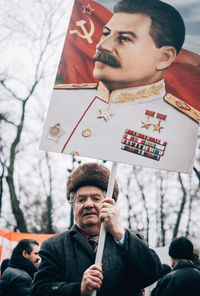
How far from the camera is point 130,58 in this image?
341 centimetres

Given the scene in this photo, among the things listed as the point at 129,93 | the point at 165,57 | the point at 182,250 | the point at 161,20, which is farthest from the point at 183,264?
the point at 161,20

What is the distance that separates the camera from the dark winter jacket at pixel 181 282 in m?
4.50

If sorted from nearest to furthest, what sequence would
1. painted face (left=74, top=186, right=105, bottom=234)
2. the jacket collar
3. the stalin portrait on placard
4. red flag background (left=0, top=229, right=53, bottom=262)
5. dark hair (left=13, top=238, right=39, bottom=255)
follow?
painted face (left=74, top=186, right=105, bottom=234) → the stalin portrait on placard → the jacket collar → dark hair (left=13, top=238, right=39, bottom=255) → red flag background (left=0, top=229, right=53, bottom=262)

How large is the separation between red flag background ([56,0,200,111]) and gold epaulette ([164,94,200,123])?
4cm

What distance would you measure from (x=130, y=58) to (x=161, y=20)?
38cm

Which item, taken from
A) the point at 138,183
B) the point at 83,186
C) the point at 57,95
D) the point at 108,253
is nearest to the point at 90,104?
the point at 57,95

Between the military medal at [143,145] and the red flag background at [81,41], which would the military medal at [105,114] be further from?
the red flag background at [81,41]

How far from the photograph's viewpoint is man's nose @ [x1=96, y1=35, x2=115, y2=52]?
3.45m

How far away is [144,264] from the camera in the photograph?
2.79 m

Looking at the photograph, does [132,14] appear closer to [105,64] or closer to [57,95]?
[105,64]

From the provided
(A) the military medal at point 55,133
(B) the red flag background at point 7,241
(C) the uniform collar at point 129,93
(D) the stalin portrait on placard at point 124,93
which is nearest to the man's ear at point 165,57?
(D) the stalin portrait on placard at point 124,93

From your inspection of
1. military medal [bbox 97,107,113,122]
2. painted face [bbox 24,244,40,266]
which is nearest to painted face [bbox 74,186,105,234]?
military medal [bbox 97,107,113,122]

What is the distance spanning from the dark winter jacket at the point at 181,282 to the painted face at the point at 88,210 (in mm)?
1879

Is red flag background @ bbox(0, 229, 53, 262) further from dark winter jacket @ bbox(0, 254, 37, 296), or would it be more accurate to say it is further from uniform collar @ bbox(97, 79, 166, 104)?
uniform collar @ bbox(97, 79, 166, 104)
